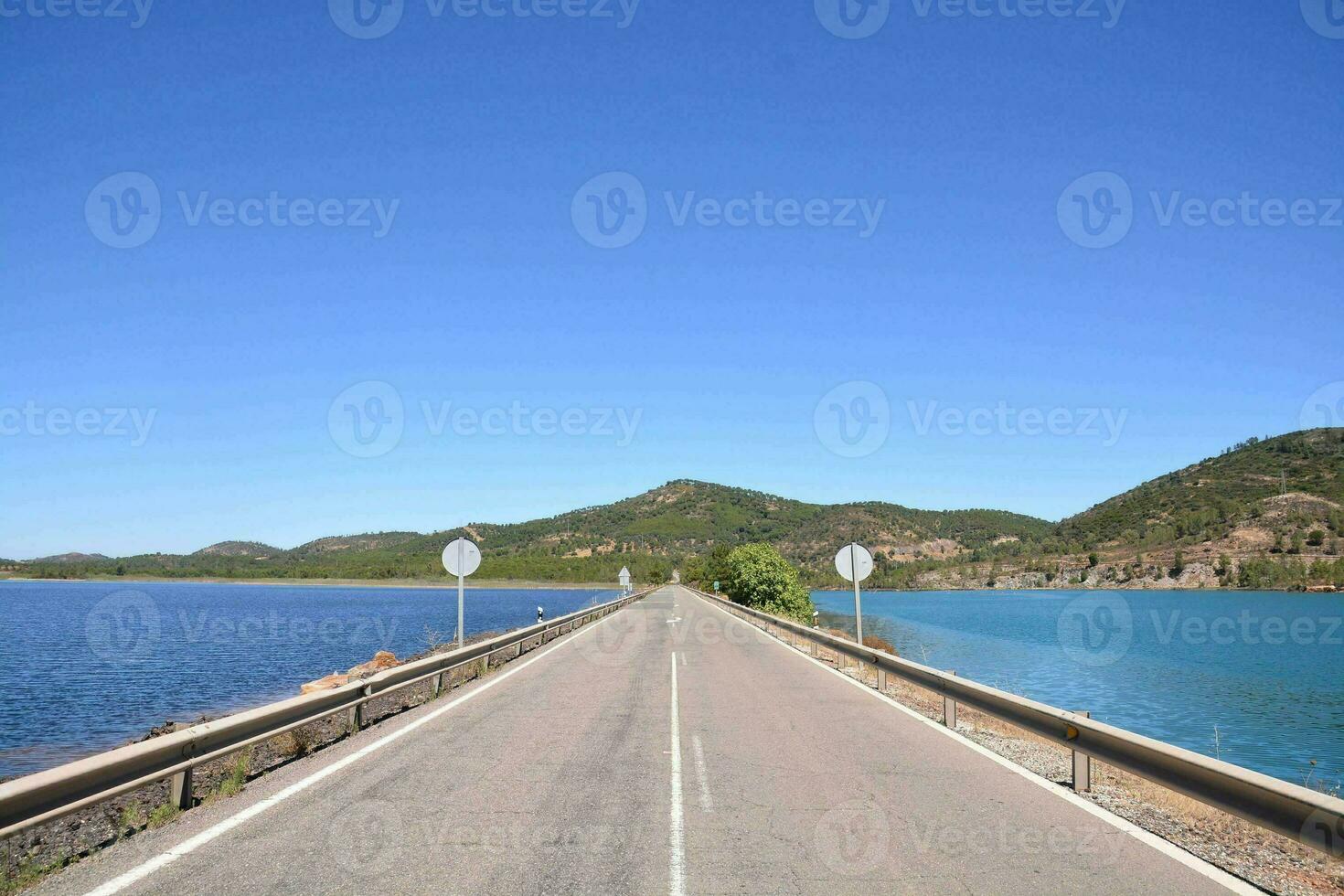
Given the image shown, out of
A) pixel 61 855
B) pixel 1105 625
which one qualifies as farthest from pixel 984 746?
pixel 1105 625

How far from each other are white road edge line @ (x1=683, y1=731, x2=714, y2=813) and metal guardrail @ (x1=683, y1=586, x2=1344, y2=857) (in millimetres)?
3281

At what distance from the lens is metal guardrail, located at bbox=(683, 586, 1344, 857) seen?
15.9 feet

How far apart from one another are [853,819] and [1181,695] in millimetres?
28733

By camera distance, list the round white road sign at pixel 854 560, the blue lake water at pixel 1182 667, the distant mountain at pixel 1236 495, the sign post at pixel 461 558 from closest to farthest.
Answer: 1. the sign post at pixel 461 558
2. the round white road sign at pixel 854 560
3. the blue lake water at pixel 1182 667
4. the distant mountain at pixel 1236 495

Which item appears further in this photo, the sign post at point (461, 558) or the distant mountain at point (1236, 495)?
the distant mountain at point (1236, 495)

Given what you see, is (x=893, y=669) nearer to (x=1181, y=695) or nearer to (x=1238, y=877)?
(x=1238, y=877)

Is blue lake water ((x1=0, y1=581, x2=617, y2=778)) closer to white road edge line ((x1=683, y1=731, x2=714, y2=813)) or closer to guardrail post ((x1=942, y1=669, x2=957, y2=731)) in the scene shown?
white road edge line ((x1=683, y1=731, x2=714, y2=813))

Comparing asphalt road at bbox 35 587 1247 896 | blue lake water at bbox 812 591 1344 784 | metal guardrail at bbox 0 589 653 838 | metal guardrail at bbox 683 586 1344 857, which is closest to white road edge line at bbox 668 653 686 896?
asphalt road at bbox 35 587 1247 896

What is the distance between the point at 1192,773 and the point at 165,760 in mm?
7731

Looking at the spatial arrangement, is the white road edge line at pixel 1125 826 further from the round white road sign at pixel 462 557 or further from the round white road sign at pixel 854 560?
the round white road sign at pixel 462 557

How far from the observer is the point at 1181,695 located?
29.8 metres

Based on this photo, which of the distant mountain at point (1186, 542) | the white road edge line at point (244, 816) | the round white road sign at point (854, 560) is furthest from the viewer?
the distant mountain at point (1186, 542)

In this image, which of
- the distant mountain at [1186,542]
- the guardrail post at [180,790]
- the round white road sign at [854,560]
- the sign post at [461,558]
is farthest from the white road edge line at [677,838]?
the distant mountain at [1186,542]

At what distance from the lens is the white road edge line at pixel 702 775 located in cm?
714
